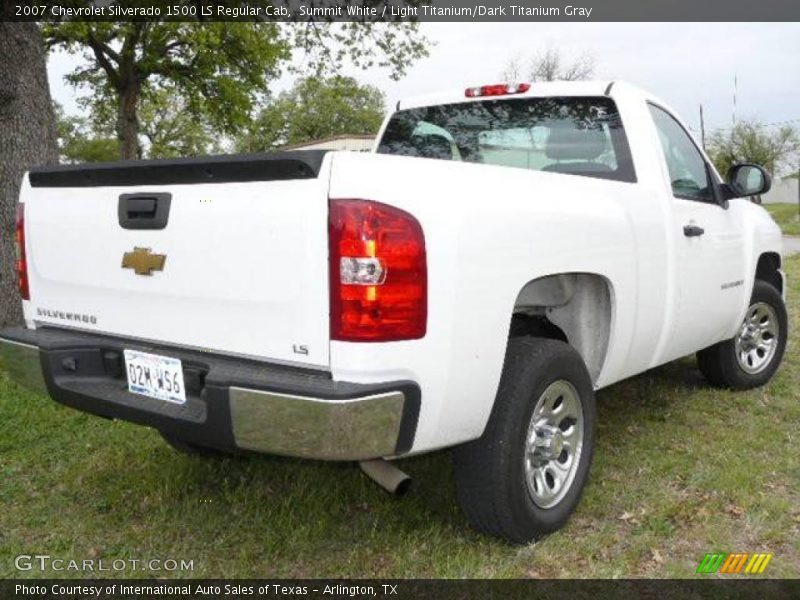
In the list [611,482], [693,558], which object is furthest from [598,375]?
[693,558]

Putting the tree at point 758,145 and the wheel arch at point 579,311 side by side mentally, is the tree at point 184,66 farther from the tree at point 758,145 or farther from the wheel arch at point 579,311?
the tree at point 758,145

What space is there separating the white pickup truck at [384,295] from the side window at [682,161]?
0.07 m

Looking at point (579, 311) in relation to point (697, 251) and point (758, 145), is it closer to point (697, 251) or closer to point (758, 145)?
point (697, 251)

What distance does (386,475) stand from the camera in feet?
9.00

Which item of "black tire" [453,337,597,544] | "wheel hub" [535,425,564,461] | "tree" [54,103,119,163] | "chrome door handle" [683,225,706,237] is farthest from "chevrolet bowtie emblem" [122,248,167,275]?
"tree" [54,103,119,163]

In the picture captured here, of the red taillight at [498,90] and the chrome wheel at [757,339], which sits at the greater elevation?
the red taillight at [498,90]

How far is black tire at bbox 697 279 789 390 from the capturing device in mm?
4996

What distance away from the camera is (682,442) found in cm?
422

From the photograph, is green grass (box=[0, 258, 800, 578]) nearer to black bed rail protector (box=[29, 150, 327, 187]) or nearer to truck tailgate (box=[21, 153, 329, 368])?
truck tailgate (box=[21, 153, 329, 368])

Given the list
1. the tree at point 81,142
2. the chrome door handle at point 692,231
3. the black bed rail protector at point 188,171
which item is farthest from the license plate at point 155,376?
the tree at point 81,142

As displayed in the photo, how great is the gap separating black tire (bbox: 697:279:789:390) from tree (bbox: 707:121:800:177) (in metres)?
38.7

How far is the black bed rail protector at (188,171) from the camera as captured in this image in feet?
7.75

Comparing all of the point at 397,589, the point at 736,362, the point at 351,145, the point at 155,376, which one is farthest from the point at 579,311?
the point at 351,145

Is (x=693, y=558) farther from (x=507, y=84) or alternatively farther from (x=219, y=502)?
(x=507, y=84)
